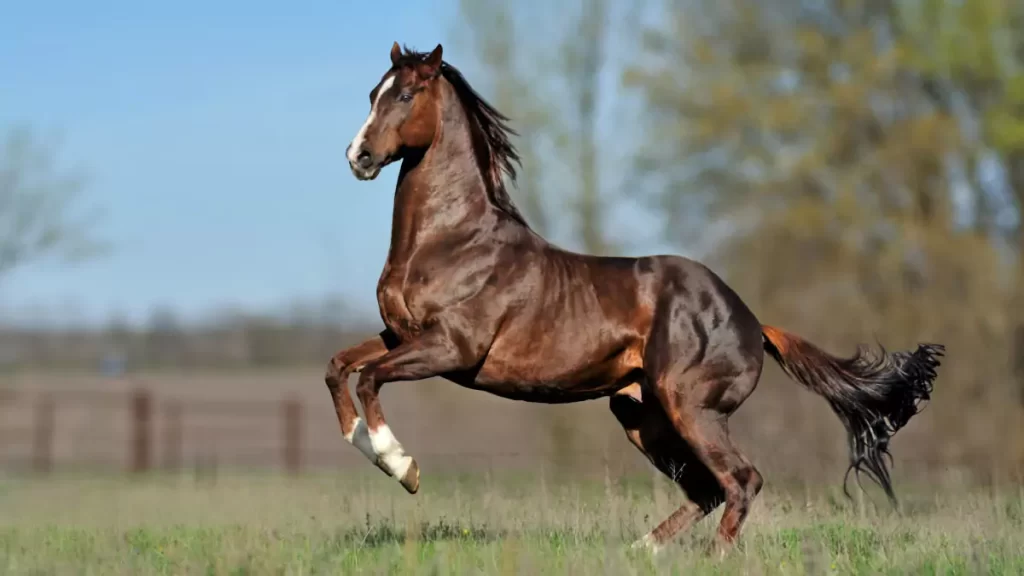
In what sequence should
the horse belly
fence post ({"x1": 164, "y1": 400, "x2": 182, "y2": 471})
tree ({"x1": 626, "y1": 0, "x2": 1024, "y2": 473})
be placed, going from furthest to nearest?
fence post ({"x1": 164, "y1": 400, "x2": 182, "y2": 471}) < tree ({"x1": 626, "y1": 0, "x2": 1024, "y2": 473}) < the horse belly

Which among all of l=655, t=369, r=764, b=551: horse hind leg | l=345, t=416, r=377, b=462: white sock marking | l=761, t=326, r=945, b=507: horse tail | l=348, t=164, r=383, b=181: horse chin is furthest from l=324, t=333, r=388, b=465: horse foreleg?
l=761, t=326, r=945, b=507: horse tail

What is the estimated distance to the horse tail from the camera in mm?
7195

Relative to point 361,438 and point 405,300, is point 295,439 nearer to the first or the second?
point 405,300

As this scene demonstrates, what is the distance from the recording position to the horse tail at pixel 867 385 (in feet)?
23.6

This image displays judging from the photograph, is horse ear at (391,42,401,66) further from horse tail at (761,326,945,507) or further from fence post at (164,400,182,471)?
fence post at (164,400,182,471)

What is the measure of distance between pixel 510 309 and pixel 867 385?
2.46 metres

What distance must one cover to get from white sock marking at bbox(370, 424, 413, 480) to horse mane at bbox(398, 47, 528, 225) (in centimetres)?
151

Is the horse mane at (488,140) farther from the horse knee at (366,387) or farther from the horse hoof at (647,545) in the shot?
the horse hoof at (647,545)

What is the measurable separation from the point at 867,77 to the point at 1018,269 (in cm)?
380

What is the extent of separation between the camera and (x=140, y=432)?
70.0ft

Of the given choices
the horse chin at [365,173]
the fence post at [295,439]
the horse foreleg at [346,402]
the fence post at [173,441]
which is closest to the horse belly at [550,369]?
the horse foreleg at [346,402]

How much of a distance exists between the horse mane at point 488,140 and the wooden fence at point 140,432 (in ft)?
52.5

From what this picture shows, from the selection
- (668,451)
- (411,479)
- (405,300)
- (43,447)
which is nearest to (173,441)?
(43,447)

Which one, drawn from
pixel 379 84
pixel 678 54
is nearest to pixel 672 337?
pixel 379 84
